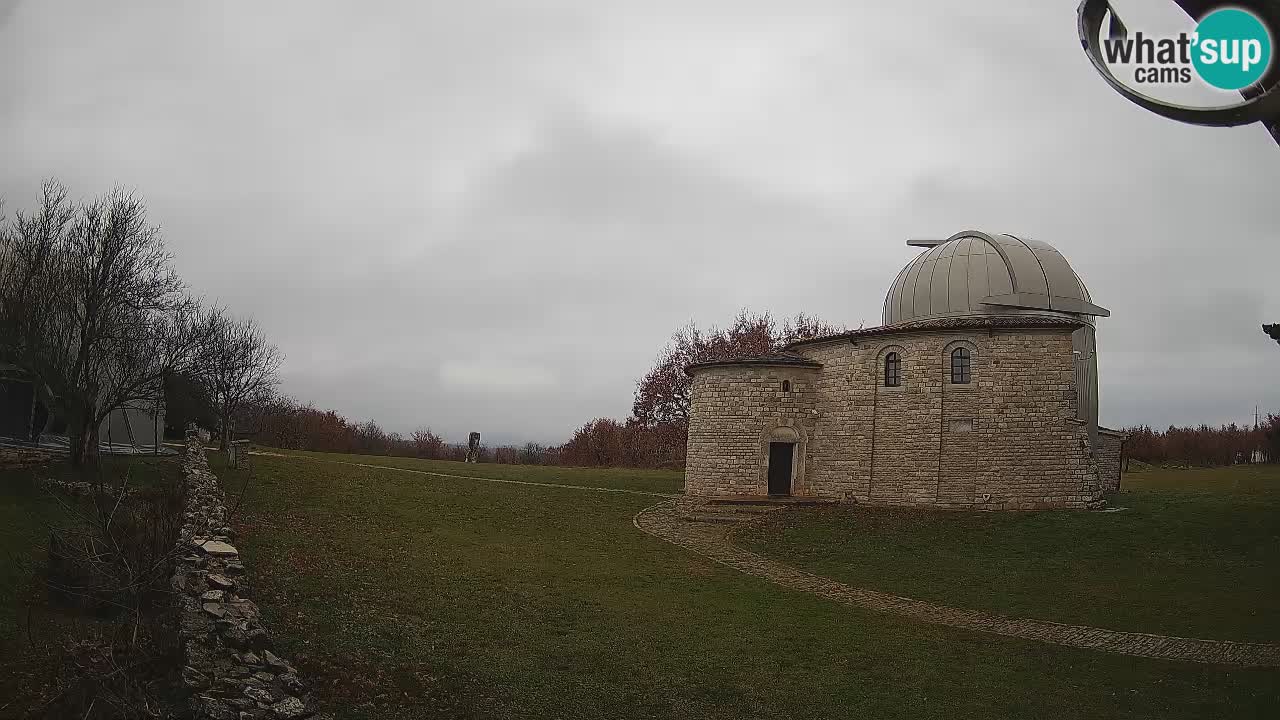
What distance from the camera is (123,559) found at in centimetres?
782

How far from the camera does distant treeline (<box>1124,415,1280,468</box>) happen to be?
42.0 meters

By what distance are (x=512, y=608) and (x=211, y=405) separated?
25112mm

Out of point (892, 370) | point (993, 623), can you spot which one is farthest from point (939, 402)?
point (993, 623)

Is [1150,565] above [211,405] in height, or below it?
below

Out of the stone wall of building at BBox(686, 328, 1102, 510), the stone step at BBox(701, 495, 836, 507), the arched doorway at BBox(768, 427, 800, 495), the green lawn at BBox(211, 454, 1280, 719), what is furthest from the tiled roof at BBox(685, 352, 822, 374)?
the green lawn at BBox(211, 454, 1280, 719)

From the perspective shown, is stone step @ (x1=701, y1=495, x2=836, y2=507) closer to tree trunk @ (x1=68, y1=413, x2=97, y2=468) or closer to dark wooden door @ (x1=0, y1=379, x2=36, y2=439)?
tree trunk @ (x1=68, y1=413, x2=97, y2=468)

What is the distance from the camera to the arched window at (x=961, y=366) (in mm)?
21453

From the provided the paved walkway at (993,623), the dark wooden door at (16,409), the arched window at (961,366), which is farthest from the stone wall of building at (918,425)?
the dark wooden door at (16,409)

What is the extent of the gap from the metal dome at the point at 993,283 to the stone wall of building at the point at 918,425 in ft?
5.52

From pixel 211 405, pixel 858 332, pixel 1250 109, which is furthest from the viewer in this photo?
pixel 211 405

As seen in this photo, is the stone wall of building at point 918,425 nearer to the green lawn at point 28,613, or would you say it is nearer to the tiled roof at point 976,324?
the tiled roof at point 976,324

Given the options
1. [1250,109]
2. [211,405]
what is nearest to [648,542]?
[1250,109]

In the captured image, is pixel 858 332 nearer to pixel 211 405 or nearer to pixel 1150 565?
pixel 1150 565

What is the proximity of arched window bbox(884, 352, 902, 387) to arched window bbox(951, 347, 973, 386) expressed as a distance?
5.20 ft
